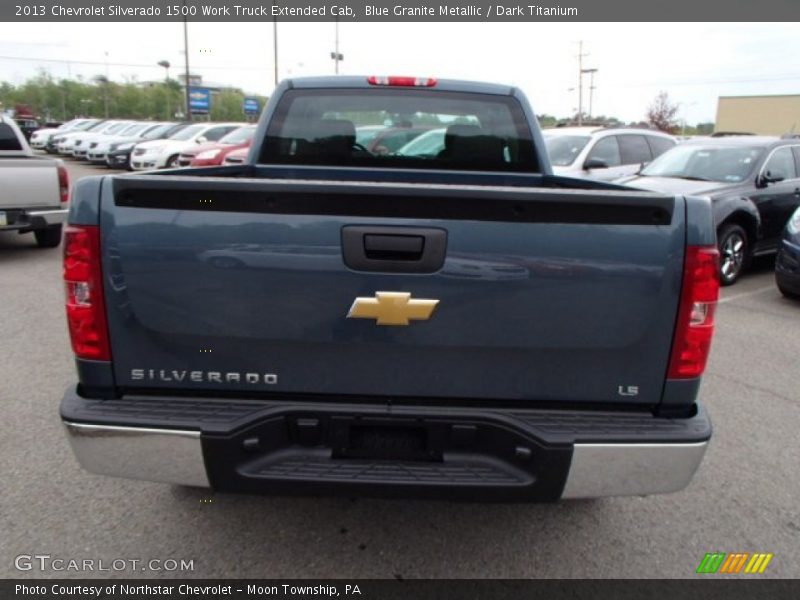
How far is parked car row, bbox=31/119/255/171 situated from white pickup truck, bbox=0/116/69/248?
20.5 ft

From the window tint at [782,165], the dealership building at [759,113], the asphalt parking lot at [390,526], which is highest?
the dealership building at [759,113]

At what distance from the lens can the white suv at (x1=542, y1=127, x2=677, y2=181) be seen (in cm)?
1090

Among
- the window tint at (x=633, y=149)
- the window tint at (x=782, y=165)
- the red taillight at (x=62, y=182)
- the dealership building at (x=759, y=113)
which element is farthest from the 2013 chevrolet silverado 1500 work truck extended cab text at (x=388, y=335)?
the dealership building at (x=759, y=113)

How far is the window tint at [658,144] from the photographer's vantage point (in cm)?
1240

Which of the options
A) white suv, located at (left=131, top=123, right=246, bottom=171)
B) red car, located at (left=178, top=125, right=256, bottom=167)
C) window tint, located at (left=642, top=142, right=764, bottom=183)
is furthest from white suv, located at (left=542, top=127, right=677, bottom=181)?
white suv, located at (left=131, top=123, right=246, bottom=171)

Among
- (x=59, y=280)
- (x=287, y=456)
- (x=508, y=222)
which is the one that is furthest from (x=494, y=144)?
(x=59, y=280)

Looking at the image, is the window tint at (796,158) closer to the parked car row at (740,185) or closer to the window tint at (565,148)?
the parked car row at (740,185)

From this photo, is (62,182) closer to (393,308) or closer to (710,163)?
(393,308)

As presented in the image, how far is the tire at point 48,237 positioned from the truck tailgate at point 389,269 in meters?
8.46

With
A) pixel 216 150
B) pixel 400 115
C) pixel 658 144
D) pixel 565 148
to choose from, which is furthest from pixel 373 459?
pixel 216 150

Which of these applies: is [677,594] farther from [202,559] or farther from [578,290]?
[202,559]

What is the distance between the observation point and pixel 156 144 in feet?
63.8

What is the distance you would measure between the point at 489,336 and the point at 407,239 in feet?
1.42

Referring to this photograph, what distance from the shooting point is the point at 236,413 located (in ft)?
7.18
